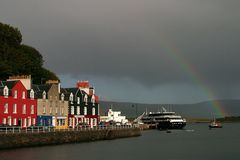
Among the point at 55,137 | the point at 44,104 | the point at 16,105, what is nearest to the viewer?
the point at 55,137

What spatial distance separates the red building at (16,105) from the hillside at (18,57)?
20769mm

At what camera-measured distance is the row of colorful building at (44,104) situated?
82688mm

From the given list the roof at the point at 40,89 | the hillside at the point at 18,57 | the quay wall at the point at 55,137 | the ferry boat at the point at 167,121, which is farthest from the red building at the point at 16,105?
the ferry boat at the point at 167,121

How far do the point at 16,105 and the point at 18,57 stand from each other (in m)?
30.8

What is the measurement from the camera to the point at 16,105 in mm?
84000

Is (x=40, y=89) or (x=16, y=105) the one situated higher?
(x=40, y=89)

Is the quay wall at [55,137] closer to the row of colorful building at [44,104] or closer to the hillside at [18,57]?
the row of colorful building at [44,104]

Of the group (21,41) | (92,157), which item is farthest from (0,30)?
(92,157)

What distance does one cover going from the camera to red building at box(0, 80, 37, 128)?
8100 centimetres

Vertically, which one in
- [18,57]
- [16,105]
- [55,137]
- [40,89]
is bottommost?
[55,137]

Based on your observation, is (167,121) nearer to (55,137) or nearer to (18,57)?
(18,57)

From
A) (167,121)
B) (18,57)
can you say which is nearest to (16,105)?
(18,57)

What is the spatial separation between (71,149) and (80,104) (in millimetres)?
37601

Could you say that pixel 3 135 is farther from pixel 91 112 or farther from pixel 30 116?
pixel 91 112
